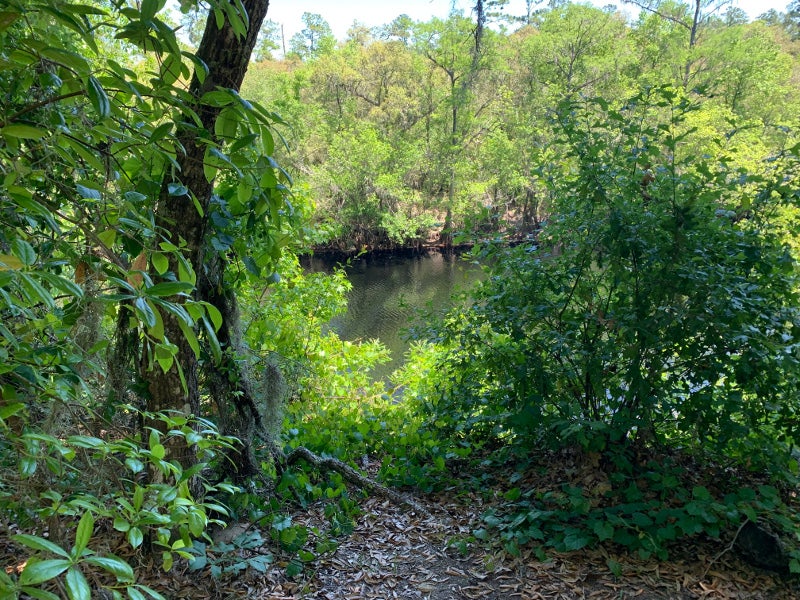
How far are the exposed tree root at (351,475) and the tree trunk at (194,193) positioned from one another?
117 cm

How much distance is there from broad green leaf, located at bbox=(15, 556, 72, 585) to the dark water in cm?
814

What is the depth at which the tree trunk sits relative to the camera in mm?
2160

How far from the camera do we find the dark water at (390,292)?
13.1m

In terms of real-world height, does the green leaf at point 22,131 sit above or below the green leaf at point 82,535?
above

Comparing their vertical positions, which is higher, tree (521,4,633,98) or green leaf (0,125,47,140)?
tree (521,4,633,98)

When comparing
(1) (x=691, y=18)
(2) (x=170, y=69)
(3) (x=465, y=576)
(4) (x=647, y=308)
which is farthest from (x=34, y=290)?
(1) (x=691, y=18)

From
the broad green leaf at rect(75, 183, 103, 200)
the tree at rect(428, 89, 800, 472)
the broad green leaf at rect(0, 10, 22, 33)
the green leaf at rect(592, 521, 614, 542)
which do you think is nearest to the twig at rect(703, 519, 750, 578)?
the tree at rect(428, 89, 800, 472)

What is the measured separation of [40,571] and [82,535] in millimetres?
77

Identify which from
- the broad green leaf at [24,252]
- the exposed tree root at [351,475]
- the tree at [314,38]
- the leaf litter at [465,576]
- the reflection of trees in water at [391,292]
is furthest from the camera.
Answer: the tree at [314,38]

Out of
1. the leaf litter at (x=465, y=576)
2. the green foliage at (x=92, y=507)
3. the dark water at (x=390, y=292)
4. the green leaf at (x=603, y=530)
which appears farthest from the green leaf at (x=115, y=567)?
the dark water at (x=390, y=292)

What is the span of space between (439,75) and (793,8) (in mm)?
16972

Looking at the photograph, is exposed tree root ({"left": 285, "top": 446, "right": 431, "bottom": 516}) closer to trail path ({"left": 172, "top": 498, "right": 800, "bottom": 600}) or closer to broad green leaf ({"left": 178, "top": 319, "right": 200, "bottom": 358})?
trail path ({"left": 172, "top": 498, "right": 800, "bottom": 600})

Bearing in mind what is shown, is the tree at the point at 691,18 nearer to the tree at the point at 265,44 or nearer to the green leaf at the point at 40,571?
the tree at the point at 265,44

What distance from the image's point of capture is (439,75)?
94.5 feet
